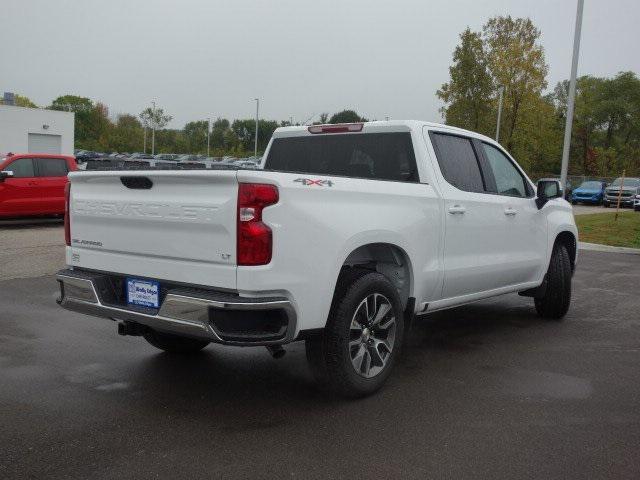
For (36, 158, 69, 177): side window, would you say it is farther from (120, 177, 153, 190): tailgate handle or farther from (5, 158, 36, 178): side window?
(120, 177, 153, 190): tailgate handle

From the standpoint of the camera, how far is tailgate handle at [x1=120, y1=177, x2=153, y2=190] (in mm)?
4152

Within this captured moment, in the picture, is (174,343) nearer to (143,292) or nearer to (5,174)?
(143,292)

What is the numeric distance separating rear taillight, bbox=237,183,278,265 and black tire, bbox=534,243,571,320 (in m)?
4.36

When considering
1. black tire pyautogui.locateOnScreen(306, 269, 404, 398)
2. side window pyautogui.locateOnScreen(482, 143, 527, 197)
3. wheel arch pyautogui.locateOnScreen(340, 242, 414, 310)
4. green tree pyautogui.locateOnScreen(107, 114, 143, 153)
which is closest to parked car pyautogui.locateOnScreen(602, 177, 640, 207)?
side window pyautogui.locateOnScreen(482, 143, 527, 197)

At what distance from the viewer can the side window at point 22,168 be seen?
15157 millimetres

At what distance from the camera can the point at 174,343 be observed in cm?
538

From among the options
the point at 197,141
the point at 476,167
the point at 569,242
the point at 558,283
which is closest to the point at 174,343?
the point at 476,167

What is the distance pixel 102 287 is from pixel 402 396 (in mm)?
2165

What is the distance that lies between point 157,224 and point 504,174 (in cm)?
366

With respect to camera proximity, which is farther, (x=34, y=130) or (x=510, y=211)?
(x=34, y=130)

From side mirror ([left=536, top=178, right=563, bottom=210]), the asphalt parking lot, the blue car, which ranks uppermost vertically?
side mirror ([left=536, top=178, right=563, bottom=210])

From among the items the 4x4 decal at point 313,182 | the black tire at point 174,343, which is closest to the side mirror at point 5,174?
the black tire at point 174,343

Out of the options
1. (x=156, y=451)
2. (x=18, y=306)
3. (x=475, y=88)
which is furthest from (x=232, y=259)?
(x=475, y=88)

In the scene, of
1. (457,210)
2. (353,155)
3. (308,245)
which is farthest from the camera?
(353,155)
